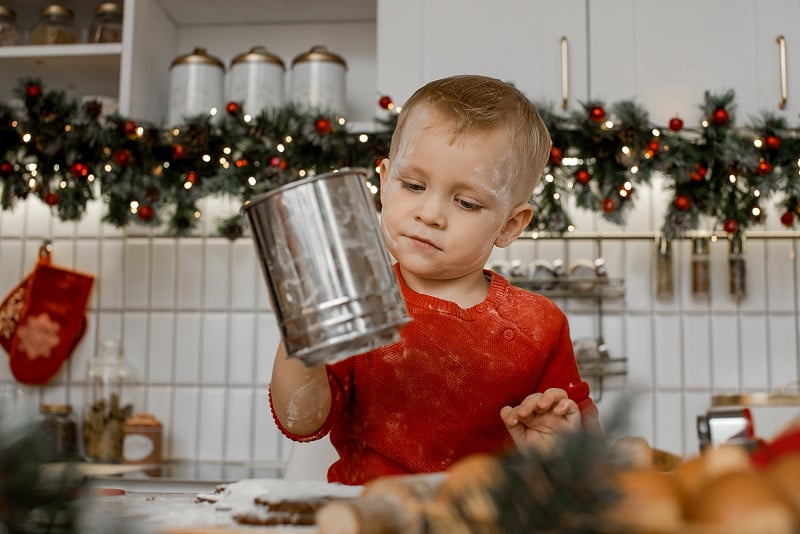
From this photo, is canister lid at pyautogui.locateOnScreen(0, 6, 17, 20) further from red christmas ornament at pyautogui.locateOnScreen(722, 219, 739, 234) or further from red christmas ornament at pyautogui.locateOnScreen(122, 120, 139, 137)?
red christmas ornament at pyautogui.locateOnScreen(722, 219, 739, 234)

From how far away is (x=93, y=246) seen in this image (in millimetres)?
2393

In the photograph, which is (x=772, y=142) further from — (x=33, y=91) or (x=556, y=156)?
(x=33, y=91)

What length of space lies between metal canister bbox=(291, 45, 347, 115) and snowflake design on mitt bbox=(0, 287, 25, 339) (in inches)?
35.8

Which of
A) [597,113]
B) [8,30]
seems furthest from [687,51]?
[8,30]

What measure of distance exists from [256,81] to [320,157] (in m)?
0.25

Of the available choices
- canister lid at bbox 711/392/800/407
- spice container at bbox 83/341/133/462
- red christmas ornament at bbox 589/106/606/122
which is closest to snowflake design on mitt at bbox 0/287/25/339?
spice container at bbox 83/341/133/462

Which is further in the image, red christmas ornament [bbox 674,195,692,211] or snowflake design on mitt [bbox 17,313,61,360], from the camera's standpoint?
snowflake design on mitt [bbox 17,313,61,360]

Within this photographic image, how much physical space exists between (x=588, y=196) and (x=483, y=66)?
37 cm

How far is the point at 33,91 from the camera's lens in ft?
6.47

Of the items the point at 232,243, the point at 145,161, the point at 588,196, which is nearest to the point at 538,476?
the point at 588,196

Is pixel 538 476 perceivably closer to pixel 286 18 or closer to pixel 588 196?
pixel 588 196

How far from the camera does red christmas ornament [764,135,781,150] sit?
1.86 meters

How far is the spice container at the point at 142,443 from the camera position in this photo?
2135 mm

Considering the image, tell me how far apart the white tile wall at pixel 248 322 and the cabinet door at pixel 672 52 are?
35cm
